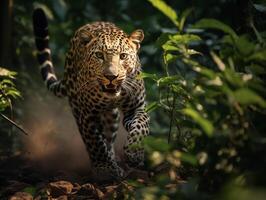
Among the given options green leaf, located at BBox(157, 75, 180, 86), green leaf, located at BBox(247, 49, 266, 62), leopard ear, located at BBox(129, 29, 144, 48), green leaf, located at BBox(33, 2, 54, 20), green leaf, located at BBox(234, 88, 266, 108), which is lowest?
green leaf, located at BBox(234, 88, 266, 108)

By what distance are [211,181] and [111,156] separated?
12.3ft

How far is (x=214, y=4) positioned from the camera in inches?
468

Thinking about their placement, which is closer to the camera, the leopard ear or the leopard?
the leopard

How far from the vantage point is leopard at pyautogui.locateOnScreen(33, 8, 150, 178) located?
7.30m

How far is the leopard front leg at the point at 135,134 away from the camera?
281 inches

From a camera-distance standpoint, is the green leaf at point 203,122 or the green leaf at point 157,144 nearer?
the green leaf at point 203,122

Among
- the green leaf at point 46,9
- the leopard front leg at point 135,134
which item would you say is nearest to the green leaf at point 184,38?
the leopard front leg at point 135,134

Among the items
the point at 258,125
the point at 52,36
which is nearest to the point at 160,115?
the point at 52,36

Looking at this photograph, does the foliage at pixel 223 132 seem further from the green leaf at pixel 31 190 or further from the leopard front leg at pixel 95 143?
the leopard front leg at pixel 95 143

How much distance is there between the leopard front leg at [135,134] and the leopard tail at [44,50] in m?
1.59

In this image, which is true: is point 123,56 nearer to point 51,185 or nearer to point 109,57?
point 109,57

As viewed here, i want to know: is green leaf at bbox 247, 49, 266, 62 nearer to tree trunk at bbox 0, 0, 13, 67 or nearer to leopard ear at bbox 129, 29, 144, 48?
leopard ear at bbox 129, 29, 144, 48

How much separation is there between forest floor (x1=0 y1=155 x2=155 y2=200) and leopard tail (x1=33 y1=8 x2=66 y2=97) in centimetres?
128

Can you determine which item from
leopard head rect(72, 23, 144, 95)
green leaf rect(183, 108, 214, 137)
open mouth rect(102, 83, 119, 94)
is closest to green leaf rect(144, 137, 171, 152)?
green leaf rect(183, 108, 214, 137)
